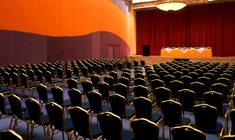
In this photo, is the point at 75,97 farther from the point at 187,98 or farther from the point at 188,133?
the point at 188,133

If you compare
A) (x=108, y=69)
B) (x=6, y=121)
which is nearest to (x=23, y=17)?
(x=108, y=69)

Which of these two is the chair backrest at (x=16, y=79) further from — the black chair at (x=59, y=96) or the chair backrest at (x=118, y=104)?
the chair backrest at (x=118, y=104)

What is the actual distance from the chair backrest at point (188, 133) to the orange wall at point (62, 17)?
11648 mm

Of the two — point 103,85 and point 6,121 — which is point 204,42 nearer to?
point 103,85

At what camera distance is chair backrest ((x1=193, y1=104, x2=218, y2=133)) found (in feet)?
14.0

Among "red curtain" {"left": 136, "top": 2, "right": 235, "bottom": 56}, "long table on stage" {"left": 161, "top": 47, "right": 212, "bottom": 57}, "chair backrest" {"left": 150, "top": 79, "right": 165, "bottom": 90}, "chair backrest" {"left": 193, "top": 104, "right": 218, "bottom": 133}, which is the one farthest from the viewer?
"red curtain" {"left": 136, "top": 2, "right": 235, "bottom": 56}

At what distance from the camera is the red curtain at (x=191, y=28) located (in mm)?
22562

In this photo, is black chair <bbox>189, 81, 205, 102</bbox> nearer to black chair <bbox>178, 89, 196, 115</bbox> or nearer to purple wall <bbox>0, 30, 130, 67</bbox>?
black chair <bbox>178, 89, 196, 115</bbox>

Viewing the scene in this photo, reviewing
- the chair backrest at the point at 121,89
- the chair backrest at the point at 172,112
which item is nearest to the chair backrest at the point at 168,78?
the chair backrest at the point at 121,89

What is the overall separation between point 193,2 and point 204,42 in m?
4.09

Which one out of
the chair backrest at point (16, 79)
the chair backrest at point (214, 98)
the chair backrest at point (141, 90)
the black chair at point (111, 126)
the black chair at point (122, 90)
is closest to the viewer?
the black chair at point (111, 126)

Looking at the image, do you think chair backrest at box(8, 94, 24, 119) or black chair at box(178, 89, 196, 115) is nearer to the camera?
chair backrest at box(8, 94, 24, 119)

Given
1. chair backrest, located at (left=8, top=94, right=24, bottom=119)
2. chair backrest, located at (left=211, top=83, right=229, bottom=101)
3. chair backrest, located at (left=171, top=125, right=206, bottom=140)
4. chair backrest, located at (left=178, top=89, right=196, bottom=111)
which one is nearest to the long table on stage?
chair backrest, located at (left=211, top=83, right=229, bottom=101)

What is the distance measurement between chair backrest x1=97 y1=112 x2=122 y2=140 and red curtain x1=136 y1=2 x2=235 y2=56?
68.5ft
